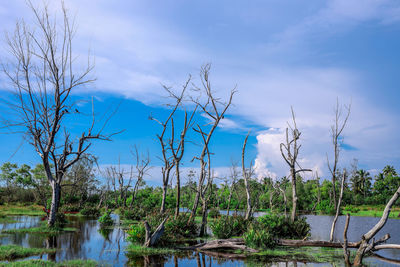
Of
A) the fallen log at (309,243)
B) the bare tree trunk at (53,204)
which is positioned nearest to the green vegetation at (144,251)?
the fallen log at (309,243)

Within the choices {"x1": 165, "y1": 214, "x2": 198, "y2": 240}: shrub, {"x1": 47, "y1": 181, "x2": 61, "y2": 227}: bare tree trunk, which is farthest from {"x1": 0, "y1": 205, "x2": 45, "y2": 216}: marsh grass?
{"x1": 165, "y1": 214, "x2": 198, "y2": 240}: shrub

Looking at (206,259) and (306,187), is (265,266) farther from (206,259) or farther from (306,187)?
(306,187)

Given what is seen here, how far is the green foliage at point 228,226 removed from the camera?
53.1ft

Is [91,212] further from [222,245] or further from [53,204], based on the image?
[222,245]

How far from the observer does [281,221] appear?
16500mm

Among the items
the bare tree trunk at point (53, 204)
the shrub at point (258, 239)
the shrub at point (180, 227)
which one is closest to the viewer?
the shrub at point (258, 239)

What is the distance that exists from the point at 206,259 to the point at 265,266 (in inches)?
94.6

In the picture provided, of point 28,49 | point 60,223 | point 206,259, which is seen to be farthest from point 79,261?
point 28,49

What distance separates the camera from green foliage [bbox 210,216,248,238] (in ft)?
53.1

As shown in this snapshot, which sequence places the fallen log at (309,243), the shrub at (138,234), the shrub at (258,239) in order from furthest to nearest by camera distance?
1. the fallen log at (309,243)
2. the shrub at (258,239)
3. the shrub at (138,234)

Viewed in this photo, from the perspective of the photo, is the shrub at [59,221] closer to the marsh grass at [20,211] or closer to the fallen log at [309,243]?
the fallen log at [309,243]

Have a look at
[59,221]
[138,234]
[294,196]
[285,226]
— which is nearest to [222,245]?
[138,234]

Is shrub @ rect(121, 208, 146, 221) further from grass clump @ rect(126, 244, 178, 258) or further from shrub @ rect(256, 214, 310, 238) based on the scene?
grass clump @ rect(126, 244, 178, 258)

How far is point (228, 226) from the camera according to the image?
53.7ft
